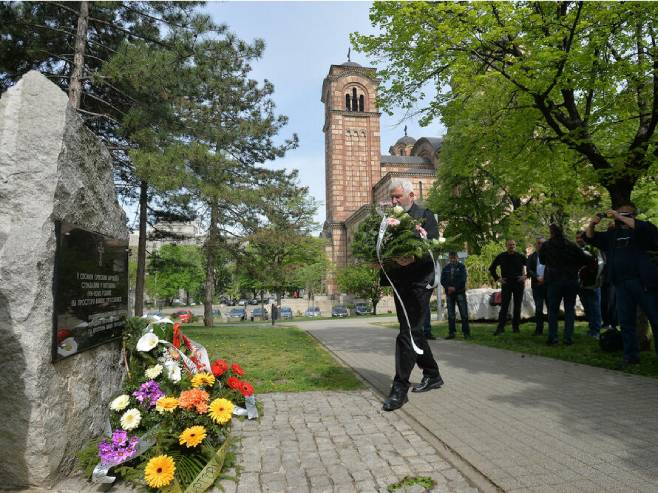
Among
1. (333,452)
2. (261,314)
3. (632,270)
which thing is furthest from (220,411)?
(261,314)

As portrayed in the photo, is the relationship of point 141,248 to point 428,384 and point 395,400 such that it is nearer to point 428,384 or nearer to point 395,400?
point 428,384

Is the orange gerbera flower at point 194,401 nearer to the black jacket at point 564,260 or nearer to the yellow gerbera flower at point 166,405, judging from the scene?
the yellow gerbera flower at point 166,405

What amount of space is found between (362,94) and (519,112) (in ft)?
184

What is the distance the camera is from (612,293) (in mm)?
8672

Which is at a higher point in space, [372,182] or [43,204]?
[372,182]

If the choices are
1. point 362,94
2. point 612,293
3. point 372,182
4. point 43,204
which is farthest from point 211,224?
→ point 362,94

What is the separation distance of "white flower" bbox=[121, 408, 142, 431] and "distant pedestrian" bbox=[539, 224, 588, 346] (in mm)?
7247

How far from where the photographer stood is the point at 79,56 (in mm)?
11148

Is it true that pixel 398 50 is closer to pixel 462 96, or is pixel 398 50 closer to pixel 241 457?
pixel 462 96

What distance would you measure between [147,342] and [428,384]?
3.09 m

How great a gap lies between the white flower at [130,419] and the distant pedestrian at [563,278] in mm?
7247

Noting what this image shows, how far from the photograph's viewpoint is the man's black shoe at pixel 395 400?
4281mm

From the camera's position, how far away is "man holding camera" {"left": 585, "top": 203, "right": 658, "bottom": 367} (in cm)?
566

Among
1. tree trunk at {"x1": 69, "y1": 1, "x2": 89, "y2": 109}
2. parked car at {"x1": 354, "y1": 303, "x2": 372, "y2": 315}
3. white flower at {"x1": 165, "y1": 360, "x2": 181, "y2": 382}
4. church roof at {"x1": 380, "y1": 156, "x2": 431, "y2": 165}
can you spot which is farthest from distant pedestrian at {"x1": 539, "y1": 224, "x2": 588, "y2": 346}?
church roof at {"x1": 380, "y1": 156, "x2": 431, "y2": 165}
